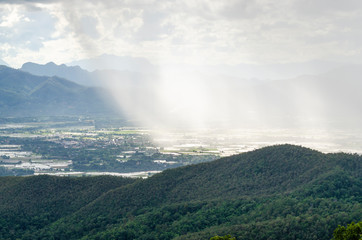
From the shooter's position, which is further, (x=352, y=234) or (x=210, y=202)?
(x=210, y=202)

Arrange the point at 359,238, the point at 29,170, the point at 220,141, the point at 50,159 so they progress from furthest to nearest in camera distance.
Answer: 1. the point at 220,141
2. the point at 50,159
3. the point at 29,170
4. the point at 359,238

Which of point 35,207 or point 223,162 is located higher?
point 223,162

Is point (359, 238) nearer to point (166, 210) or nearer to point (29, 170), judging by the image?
point (166, 210)

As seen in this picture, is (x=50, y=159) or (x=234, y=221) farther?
(x=50, y=159)

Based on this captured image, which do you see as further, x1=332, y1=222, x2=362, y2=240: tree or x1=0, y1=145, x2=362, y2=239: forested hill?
x1=0, y1=145, x2=362, y2=239: forested hill

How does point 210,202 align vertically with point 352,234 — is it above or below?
below

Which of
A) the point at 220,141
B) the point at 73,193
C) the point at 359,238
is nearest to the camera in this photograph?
the point at 359,238

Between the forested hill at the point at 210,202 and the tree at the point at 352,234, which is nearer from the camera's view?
the tree at the point at 352,234

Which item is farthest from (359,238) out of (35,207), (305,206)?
(35,207)
